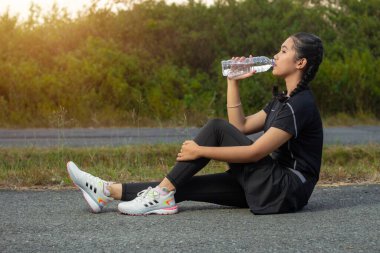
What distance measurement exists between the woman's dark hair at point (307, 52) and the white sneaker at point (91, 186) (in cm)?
146

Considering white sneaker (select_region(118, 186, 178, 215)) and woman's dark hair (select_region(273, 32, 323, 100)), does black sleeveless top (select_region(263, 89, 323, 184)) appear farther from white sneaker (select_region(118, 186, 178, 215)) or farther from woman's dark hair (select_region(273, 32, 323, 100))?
white sneaker (select_region(118, 186, 178, 215))

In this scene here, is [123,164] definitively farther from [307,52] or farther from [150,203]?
[307,52]

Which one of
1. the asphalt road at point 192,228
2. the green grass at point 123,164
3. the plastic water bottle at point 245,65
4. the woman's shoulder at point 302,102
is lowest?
the green grass at point 123,164

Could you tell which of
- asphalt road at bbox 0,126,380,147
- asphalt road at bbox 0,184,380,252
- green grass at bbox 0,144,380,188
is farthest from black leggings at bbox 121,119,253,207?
asphalt road at bbox 0,126,380,147

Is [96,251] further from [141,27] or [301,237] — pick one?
[141,27]

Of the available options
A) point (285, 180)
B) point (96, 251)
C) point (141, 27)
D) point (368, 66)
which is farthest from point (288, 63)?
point (141, 27)

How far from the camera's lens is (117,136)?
13.5 m

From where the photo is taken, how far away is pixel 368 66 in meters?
19.8

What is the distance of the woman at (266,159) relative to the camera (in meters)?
5.64

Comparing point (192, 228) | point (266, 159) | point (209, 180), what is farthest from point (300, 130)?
point (192, 228)

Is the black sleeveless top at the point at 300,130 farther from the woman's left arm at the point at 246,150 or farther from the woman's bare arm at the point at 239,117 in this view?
the woman's bare arm at the point at 239,117

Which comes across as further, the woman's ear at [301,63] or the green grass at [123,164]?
the green grass at [123,164]

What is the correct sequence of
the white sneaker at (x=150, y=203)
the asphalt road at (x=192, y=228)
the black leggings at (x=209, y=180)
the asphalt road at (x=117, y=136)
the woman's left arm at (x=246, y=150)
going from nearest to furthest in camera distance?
the asphalt road at (x=192, y=228) < the woman's left arm at (x=246, y=150) < the black leggings at (x=209, y=180) < the white sneaker at (x=150, y=203) < the asphalt road at (x=117, y=136)

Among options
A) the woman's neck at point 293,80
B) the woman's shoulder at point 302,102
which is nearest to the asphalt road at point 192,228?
the woman's shoulder at point 302,102
